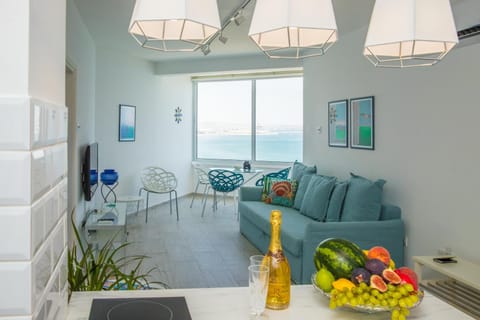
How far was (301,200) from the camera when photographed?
5.27 meters

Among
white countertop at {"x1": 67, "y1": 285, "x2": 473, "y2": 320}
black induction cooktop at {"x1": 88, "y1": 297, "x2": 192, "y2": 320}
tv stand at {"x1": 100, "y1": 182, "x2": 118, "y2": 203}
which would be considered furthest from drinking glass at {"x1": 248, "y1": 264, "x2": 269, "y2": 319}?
tv stand at {"x1": 100, "y1": 182, "x2": 118, "y2": 203}

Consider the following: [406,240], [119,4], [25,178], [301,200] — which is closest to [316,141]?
[301,200]

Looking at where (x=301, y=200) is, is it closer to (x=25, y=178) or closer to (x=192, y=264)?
(x=192, y=264)

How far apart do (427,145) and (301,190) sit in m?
1.92

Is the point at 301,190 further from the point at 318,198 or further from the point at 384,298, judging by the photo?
the point at 384,298

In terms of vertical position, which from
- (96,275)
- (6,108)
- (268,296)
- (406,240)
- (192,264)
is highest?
(6,108)

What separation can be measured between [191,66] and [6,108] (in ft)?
23.1

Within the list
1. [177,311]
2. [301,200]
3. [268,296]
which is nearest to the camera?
[177,311]

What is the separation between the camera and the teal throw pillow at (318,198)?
462cm

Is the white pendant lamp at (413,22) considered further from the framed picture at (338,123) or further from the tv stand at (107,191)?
the tv stand at (107,191)

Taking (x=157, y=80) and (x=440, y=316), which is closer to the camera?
(x=440, y=316)

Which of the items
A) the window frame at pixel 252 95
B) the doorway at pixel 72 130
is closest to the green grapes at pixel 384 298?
the doorway at pixel 72 130

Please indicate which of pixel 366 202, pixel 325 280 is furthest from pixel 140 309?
pixel 366 202

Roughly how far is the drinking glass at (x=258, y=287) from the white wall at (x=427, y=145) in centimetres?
271
